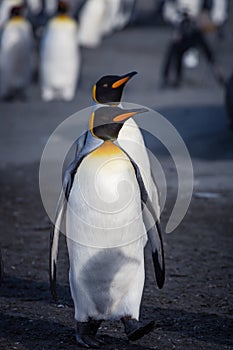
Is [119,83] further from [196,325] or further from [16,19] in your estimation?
[16,19]

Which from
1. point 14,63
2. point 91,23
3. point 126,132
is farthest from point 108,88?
point 91,23

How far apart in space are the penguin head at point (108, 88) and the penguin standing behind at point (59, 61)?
32.2 ft

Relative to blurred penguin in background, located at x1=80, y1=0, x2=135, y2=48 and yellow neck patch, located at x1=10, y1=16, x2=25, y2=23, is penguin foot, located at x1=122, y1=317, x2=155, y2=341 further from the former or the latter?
blurred penguin in background, located at x1=80, y1=0, x2=135, y2=48

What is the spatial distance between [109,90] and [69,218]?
1.96ft

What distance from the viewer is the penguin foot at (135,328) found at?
411cm

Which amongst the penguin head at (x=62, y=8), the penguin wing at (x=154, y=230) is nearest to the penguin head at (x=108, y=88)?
the penguin wing at (x=154, y=230)

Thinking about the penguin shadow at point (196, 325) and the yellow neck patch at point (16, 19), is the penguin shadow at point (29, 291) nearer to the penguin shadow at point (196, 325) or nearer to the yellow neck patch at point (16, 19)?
the penguin shadow at point (196, 325)

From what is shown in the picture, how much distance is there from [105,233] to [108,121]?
1.61ft

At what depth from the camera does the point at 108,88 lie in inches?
167

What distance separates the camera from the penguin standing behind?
1415 centimetres

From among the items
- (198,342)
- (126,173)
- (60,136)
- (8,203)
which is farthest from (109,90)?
(60,136)

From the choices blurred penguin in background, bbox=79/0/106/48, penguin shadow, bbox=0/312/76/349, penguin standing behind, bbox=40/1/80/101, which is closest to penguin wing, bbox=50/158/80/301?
penguin shadow, bbox=0/312/76/349

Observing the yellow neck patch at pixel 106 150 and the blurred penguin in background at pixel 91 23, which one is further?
the blurred penguin in background at pixel 91 23

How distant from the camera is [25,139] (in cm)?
1073
